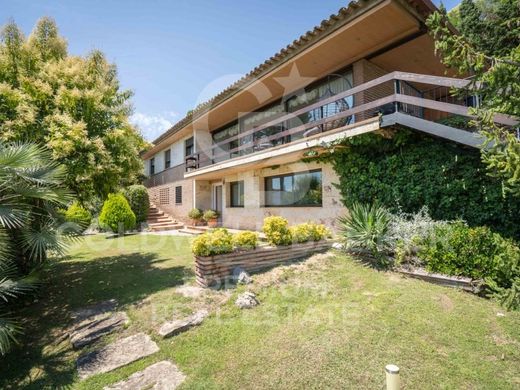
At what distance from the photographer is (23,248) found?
567cm

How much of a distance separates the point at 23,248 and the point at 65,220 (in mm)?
1087

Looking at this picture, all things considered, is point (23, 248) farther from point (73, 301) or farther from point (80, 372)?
point (80, 372)

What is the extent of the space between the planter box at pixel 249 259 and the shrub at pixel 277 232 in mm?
179

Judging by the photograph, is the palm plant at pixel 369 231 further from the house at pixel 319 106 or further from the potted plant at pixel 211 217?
the potted plant at pixel 211 217

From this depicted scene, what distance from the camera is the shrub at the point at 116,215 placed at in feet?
51.0

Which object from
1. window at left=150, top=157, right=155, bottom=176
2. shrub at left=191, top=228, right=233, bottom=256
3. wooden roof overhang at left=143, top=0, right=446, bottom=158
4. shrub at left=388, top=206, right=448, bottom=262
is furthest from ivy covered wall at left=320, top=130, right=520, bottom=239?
window at left=150, top=157, right=155, bottom=176

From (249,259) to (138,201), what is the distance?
1436cm

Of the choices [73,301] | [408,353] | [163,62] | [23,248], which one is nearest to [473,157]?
[408,353]

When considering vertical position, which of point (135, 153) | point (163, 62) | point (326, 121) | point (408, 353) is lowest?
point (408, 353)

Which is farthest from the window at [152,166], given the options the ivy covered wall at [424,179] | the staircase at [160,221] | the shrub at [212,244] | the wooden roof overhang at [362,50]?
the shrub at [212,244]

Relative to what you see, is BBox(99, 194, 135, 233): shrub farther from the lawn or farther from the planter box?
the planter box

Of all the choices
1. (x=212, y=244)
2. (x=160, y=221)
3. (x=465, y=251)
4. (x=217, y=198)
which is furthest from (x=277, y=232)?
(x=160, y=221)

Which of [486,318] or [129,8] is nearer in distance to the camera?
[486,318]

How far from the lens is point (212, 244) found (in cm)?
600
